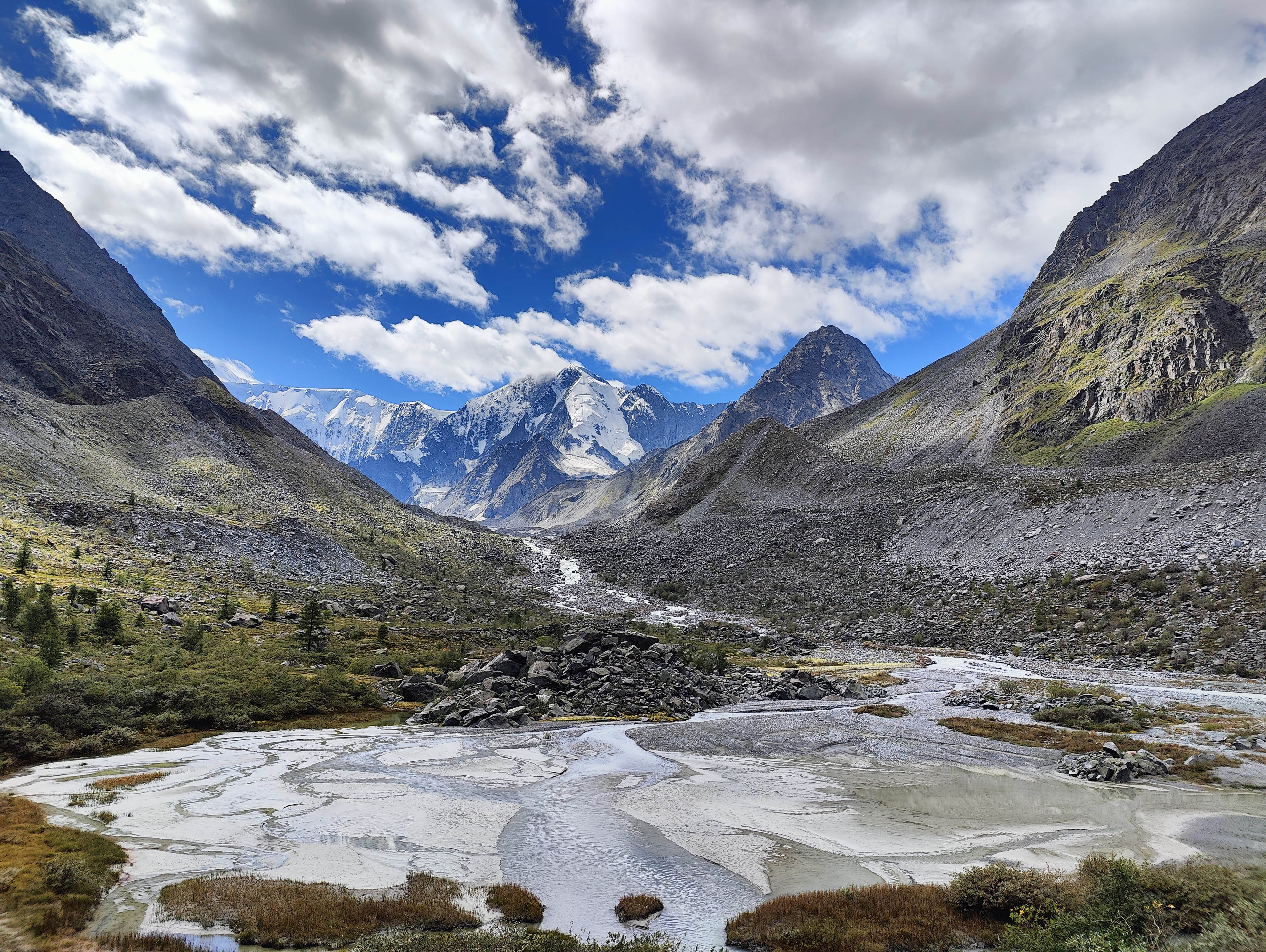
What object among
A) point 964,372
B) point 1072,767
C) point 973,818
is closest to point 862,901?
point 973,818

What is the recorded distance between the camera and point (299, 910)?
11.7m

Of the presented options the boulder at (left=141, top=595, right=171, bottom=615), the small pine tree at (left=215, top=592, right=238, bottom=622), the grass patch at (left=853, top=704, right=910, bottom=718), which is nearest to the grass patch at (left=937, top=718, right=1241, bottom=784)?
the grass patch at (left=853, top=704, right=910, bottom=718)

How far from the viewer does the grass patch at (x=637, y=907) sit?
1255 centimetres

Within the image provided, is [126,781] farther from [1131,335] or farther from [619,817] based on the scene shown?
[1131,335]

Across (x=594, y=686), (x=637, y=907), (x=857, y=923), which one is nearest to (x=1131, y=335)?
(x=594, y=686)

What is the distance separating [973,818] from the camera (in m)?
18.4

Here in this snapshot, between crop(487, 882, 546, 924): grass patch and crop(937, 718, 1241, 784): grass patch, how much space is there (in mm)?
23574

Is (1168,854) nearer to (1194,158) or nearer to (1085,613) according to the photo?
(1085,613)

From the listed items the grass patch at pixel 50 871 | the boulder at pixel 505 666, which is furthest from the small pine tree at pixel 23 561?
the grass patch at pixel 50 871

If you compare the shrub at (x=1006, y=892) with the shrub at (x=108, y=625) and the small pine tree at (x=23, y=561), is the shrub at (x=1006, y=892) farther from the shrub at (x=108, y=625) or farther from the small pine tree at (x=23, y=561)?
the small pine tree at (x=23, y=561)

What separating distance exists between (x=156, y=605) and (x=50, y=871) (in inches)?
1570

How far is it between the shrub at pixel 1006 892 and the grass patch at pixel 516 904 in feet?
29.6

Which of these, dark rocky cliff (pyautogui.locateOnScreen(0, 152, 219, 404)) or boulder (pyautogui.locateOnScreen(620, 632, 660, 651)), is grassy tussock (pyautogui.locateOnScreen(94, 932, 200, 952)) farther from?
dark rocky cliff (pyautogui.locateOnScreen(0, 152, 219, 404))

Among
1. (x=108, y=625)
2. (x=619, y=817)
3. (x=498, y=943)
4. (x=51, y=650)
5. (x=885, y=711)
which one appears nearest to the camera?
(x=498, y=943)
